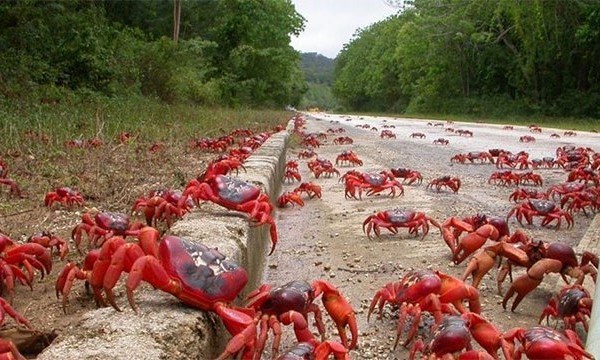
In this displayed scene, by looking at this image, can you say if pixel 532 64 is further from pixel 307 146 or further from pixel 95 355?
pixel 95 355

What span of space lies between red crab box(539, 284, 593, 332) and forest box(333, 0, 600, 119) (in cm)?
3904

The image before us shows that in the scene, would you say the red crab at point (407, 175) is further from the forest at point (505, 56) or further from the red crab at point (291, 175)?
the forest at point (505, 56)

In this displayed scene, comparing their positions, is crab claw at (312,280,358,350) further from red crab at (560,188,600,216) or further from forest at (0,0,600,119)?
forest at (0,0,600,119)

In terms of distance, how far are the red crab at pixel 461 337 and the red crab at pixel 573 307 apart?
1.94 feet

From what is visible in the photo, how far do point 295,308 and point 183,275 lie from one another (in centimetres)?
65

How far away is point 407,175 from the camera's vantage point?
31.8ft

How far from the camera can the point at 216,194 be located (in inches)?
190

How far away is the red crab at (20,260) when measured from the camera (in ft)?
12.8

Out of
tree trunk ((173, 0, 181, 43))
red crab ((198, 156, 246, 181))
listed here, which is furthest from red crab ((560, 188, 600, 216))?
tree trunk ((173, 0, 181, 43))

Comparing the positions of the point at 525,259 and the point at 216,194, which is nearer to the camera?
the point at 525,259

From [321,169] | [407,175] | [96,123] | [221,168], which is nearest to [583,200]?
[407,175]

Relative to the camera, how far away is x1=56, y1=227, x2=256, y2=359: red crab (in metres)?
2.77

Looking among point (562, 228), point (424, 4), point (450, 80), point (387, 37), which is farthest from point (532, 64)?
point (387, 37)

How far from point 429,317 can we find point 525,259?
0.73 metres
